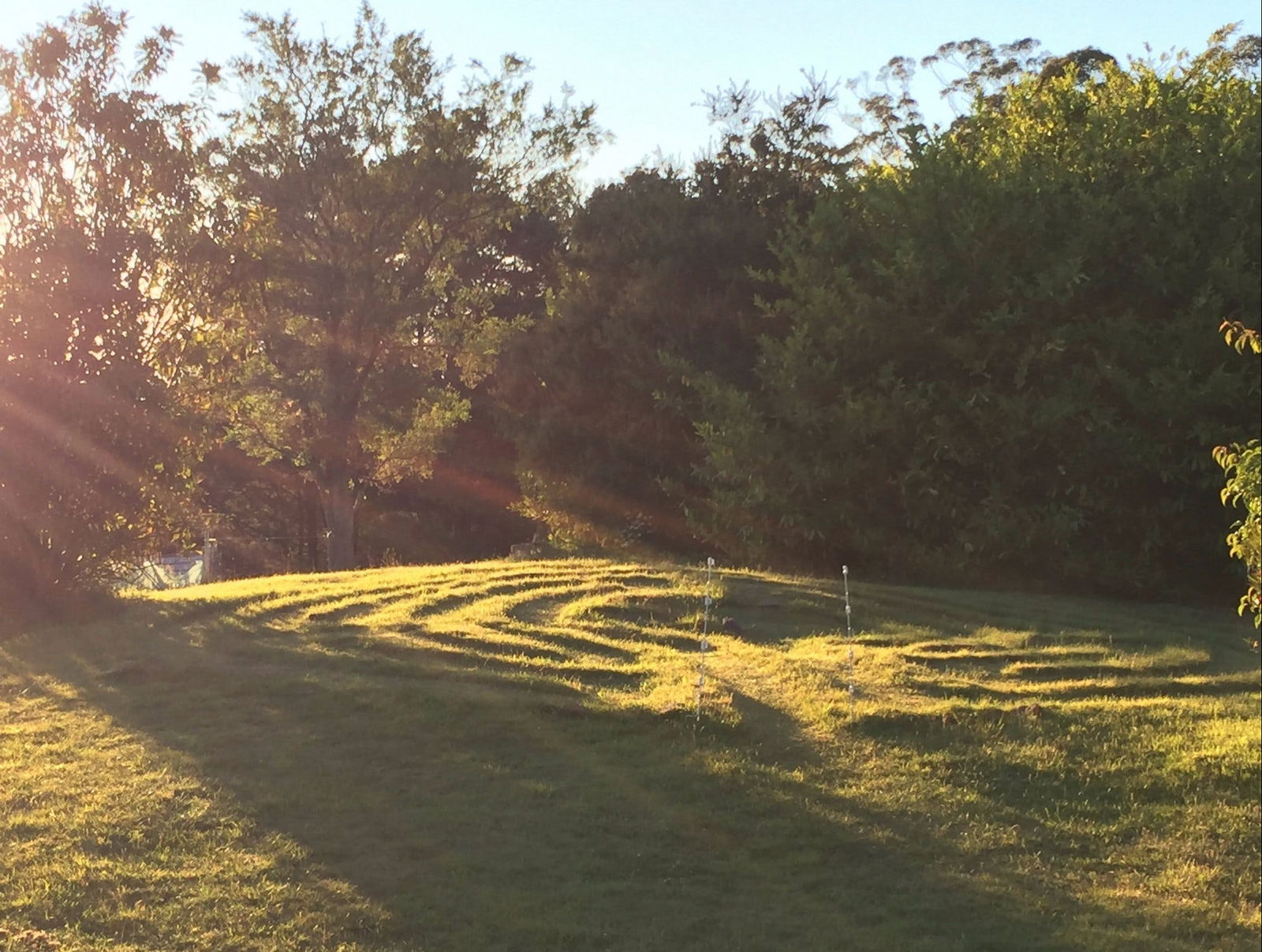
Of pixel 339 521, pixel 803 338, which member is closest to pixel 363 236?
pixel 339 521

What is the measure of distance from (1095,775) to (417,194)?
21.1m

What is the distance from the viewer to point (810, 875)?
5359 mm

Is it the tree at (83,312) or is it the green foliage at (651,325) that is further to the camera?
the green foliage at (651,325)

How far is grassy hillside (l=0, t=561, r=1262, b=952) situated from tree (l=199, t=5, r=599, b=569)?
586 inches

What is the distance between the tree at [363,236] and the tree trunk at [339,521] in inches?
1.3

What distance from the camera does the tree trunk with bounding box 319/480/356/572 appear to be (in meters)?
25.7

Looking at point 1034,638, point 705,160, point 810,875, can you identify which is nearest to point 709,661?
point 1034,638

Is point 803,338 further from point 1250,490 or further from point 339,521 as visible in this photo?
point 339,521

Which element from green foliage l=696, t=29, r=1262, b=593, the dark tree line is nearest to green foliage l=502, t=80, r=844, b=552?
the dark tree line

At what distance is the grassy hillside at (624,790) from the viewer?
16.2 feet

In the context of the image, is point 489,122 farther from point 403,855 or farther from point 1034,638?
point 403,855

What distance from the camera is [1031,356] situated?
13.1 metres

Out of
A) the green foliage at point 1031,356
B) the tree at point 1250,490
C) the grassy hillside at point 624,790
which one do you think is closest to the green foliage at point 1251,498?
the tree at point 1250,490

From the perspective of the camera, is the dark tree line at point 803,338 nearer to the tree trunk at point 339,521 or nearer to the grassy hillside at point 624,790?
the grassy hillside at point 624,790
